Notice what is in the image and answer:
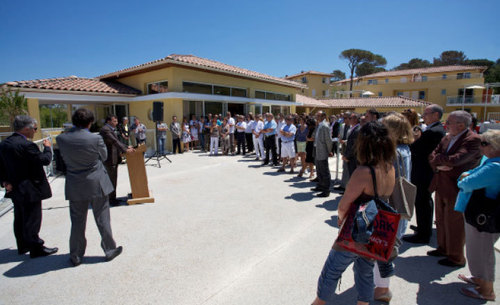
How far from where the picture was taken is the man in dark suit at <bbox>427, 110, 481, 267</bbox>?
287 centimetres

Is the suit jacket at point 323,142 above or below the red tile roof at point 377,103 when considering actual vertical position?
below

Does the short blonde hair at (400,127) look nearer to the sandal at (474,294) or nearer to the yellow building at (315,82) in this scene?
the sandal at (474,294)

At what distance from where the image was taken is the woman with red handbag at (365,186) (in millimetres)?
1936

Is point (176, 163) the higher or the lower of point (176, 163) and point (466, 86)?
the lower

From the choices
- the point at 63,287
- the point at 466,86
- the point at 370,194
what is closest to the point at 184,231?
the point at 63,287

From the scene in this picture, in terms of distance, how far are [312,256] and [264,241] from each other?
0.71m

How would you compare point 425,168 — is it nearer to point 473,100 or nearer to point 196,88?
point 196,88

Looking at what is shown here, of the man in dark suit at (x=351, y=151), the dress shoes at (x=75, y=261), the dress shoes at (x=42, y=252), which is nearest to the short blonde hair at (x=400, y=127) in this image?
the man in dark suit at (x=351, y=151)

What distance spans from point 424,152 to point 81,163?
4.33m

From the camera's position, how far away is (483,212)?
88.5 inches

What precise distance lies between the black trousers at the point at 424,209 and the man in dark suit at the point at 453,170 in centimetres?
30

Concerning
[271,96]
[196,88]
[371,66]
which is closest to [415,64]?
[371,66]

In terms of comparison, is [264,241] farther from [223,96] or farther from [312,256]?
[223,96]

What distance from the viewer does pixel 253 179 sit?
23.7ft
